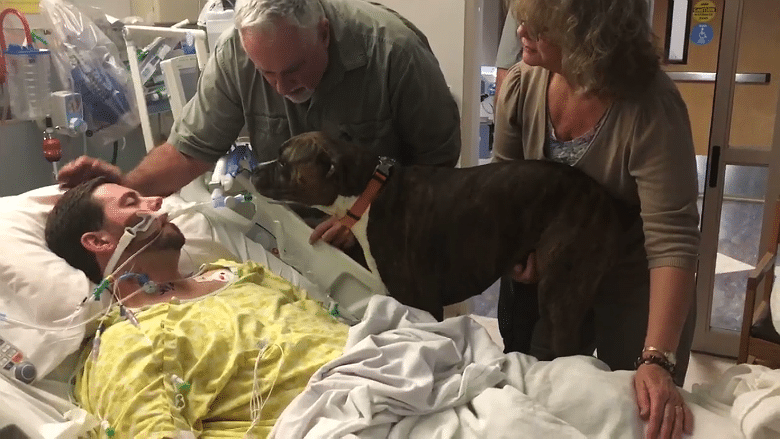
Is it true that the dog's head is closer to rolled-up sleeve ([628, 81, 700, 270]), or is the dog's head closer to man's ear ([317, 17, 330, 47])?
man's ear ([317, 17, 330, 47])

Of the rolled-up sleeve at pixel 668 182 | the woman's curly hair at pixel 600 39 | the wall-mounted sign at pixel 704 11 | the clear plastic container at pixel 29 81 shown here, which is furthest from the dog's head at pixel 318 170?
the wall-mounted sign at pixel 704 11

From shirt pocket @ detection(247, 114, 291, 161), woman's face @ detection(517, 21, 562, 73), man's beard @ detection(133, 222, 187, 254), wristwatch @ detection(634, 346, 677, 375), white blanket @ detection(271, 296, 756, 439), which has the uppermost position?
woman's face @ detection(517, 21, 562, 73)

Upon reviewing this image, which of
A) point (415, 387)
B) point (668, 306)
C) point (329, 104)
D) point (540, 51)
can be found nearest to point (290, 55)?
point (329, 104)

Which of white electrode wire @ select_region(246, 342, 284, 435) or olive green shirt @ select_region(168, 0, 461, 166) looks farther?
olive green shirt @ select_region(168, 0, 461, 166)

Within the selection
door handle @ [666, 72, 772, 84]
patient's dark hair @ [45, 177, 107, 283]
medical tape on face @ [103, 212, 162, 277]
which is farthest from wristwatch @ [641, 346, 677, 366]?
door handle @ [666, 72, 772, 84]

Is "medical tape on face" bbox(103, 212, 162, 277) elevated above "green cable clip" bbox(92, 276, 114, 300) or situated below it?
above

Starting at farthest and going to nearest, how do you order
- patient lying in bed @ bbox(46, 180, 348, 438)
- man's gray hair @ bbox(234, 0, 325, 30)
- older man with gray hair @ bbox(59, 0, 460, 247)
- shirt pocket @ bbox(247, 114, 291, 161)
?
1. shirt pocket @ bbox(247, 114, 291, 161)
2. older man with gray hair @ bbox(59, 0, 460, 247)
3. man's gray hair @ bbox(234, 0, 325, 30)
4. patient lying in bed @ bbox(46, 180, 348, 438)

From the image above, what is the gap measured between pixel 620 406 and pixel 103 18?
9.01 ft

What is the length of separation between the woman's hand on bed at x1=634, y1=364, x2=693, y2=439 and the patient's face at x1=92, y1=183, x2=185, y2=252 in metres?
1.15

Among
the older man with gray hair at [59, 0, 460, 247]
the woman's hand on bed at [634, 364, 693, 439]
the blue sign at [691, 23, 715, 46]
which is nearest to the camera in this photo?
the woman's hand on bed at [634, 364, 693, 439]

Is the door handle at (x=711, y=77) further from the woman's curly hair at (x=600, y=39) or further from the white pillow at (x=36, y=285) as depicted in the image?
the white pillow at (x=36, y=285)

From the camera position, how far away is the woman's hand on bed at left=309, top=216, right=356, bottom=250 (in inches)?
75.7

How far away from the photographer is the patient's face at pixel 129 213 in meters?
1.78

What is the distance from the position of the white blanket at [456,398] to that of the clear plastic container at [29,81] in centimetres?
197
